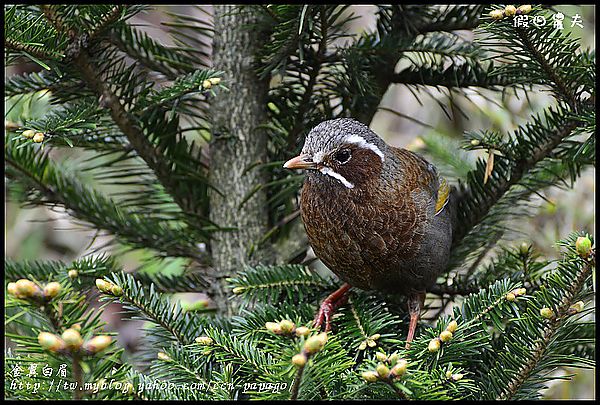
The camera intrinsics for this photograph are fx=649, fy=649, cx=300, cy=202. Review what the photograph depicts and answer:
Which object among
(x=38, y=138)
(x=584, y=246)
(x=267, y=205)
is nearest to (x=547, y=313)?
(x=584, y=246)

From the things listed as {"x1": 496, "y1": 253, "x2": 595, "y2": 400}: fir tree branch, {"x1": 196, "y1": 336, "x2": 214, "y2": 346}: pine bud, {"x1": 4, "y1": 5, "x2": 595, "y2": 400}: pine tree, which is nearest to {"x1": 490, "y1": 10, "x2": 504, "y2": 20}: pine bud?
{"x1": 4, "y1": 5, "x2": 595, "y2": 400}: pine tree

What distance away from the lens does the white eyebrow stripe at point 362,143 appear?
2.10 metres

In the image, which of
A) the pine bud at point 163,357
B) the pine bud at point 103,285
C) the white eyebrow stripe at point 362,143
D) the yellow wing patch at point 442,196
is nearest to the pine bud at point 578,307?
the yellow wing patch at point 442,196

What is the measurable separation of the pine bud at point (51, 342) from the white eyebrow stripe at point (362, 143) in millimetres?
1197

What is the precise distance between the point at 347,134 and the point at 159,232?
834 millimetres

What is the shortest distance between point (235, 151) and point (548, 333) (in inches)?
49.6

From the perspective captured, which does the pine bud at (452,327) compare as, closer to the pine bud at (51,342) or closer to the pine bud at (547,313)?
the pine bud at (547,313)

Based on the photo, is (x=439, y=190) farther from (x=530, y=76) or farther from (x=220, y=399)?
(x=220, y=399)

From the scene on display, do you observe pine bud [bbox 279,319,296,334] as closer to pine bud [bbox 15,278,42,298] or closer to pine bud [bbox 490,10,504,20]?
pine bud [bbox 15,278,42,298]

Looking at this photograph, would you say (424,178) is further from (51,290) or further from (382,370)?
(51,290)

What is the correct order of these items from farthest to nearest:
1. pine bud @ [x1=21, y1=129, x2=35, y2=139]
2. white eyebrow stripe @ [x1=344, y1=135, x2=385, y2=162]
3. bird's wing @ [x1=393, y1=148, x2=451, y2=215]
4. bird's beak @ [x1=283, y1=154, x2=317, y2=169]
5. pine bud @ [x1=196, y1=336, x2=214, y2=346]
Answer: bird's wing @ [x1=393, y1=148, x2=451, y2=215] < white eyebrow stripe @ [x1=344, y1=135, x2=385, y2=162] < bird's beak @ [x1=283, y1=154, x2=317, y2=169] < pine bud @ [x1=21, y1=129, x2=35, y2=139] < pine bud @ [x1=196, y1=336, x2=214, y2=346]

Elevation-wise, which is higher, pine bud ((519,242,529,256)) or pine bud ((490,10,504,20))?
pine bud ((490,10,504,20))

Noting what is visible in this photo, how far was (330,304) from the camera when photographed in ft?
7.18

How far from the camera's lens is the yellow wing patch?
2.26 m
